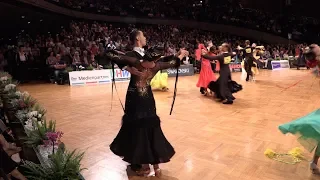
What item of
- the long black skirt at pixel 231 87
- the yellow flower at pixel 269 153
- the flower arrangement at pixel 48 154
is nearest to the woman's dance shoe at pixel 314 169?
the yellow flower at pixel 269 153

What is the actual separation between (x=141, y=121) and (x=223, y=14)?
77.0 ft

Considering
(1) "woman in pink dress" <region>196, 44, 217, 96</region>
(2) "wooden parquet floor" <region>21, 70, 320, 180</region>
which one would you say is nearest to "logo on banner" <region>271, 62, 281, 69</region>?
(2) "wooden parquet floor" <region>21, 70, 320, 180</region>

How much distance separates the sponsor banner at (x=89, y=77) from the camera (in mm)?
11281

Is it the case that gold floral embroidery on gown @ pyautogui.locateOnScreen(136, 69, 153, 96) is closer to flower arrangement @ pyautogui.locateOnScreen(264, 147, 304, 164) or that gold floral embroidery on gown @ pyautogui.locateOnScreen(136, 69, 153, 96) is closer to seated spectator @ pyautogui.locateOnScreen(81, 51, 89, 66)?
flower arrangement @ pyautogui.locateOnScreen(264, 147, 304, 164)

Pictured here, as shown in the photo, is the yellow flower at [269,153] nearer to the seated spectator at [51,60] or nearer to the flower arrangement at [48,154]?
the flower arrangement at [48,154]

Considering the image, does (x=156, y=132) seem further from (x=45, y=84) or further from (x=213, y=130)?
(x=45, y=84)

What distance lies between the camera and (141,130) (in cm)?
335

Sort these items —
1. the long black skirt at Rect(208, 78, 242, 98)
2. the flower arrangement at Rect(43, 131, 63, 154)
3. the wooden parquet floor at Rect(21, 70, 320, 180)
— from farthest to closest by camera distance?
the long black skirt at Rect(208, 78, 242, 98) → the wooden parquet floor at Rect(21, 70, 320, 180) → the flower arrangement at Rect(43, 131, 63, 154)

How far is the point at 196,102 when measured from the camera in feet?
25.6

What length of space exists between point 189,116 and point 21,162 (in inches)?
150

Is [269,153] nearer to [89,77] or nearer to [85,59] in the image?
[89,77]

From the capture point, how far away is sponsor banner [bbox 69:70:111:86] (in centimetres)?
1128

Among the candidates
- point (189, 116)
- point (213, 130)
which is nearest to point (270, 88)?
point (189, 116)

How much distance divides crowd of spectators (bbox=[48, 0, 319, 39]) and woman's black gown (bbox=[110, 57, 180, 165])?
59.6 ft
